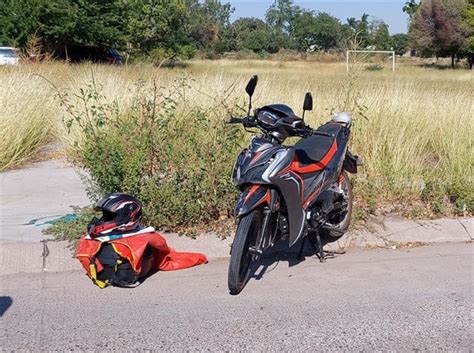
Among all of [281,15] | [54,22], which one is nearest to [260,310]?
[54,22]

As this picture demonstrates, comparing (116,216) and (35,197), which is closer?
(116,216)

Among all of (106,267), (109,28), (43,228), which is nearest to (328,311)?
(106,267)

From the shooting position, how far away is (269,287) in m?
4.46

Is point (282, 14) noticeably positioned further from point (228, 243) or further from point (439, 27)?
point (228, 243)

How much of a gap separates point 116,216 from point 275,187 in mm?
1277

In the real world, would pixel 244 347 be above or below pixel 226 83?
below

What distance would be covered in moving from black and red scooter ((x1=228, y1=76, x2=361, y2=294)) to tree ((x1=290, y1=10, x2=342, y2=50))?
7699 cm

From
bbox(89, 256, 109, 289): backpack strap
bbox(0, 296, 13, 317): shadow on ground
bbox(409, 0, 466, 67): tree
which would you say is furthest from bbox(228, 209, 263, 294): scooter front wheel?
bbox(409, 0, 466, 67): tree

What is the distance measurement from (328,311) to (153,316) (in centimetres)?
122

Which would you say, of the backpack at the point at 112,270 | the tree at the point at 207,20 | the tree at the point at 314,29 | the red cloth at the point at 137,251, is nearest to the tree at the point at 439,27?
the tree at the point at 314,29

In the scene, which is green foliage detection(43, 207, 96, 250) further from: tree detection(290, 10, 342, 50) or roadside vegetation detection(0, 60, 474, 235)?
tree detection(290, 10, 342, 50)

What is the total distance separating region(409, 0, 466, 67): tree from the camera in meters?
53.6

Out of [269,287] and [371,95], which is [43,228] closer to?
[269,287]

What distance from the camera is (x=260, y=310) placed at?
4.03 m
